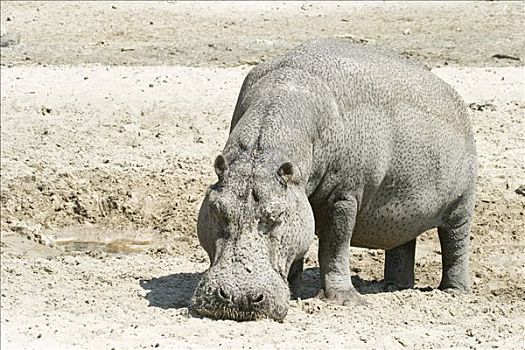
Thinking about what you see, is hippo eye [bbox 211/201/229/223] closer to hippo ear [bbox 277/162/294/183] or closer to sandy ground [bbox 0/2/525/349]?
hippo ear [bbox 277/162/294/183]

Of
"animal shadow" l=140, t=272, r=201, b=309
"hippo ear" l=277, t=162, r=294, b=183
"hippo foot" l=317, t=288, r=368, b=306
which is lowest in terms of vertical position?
"animal shadow" l=140, t=272, r=201, b=309

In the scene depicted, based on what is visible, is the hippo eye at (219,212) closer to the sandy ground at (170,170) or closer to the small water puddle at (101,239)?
the sandy ground at (170,170)

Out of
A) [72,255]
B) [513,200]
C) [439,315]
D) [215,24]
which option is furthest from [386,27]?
[439,315]

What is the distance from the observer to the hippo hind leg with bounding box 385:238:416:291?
1022 cm

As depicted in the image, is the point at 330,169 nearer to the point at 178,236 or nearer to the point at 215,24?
the point at 178,236

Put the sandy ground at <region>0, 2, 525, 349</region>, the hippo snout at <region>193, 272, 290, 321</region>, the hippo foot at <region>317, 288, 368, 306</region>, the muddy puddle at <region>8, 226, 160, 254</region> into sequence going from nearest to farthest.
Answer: the hippo snout at <region>193, 272, 290, 321</region>, the sandy ground at <region>0, 2, 525, 349</region>, the hippo foot at <region>317, 288, 368, 306</region>, the muddy puddle at <region>8, 226, 160, 254</region>

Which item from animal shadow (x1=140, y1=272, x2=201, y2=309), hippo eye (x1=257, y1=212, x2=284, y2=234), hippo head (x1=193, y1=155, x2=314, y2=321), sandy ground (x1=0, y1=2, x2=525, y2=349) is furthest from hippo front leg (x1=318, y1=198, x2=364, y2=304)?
hippo eye (x1=257, y1=212, x2=284, y2=234)

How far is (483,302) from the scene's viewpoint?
950cm

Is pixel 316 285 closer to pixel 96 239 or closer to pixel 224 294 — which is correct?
pixel 224 294

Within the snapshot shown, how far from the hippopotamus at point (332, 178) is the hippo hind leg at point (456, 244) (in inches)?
0.4

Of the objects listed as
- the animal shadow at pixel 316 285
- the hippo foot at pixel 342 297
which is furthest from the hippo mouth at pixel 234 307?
the animal shadow at pixel 316 285

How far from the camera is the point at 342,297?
882 centimetres

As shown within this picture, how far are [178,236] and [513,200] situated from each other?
327cm

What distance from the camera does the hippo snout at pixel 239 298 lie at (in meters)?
7.44
